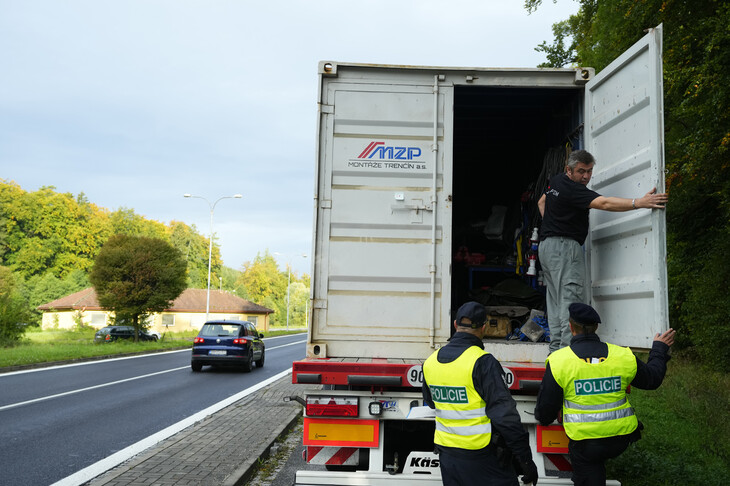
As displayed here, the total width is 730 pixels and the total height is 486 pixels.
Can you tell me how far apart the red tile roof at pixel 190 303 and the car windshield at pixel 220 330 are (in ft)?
140

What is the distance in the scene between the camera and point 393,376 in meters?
4.41

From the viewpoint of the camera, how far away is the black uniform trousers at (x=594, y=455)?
3.69m

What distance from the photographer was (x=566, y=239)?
484 centimetres

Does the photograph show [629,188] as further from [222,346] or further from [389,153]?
[222,346]

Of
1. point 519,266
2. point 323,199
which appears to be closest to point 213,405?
point 519,266

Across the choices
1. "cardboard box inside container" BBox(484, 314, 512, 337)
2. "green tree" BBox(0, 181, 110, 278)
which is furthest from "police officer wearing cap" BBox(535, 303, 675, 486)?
"green tree" BBox(0, 181, 110, 278)

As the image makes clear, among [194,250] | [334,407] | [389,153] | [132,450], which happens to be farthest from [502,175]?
[194,250]

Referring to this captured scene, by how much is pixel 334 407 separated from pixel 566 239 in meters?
2.21

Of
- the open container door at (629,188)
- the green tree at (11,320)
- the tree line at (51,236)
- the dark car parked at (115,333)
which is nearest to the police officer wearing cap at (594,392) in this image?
the open container door at (629,188)

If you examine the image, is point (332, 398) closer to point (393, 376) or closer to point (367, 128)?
point (393, 376)

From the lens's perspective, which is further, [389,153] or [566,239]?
[389,153]

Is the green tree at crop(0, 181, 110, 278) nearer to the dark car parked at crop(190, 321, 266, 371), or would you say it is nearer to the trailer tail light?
the dark car parked at crop(190, 321, 266, 371)

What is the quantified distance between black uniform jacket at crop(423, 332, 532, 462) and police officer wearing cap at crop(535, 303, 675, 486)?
502 millimetres

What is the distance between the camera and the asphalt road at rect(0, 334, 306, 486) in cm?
727
